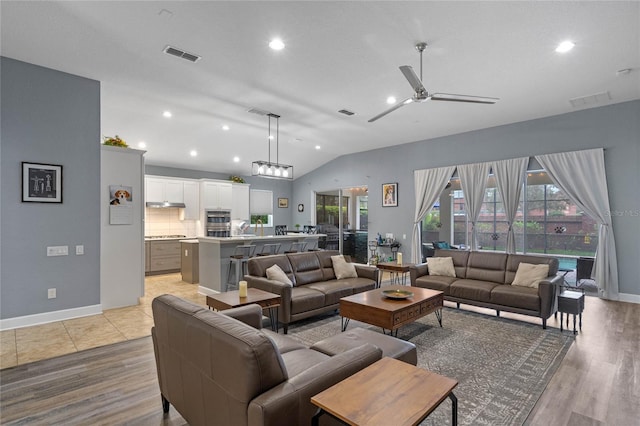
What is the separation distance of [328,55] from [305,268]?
10.1ft

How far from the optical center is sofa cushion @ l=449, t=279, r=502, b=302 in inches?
182

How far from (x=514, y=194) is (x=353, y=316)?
4.78 meters

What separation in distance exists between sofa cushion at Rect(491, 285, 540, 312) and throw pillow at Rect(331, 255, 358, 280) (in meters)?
2.09

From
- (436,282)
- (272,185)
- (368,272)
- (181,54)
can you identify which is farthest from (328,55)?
(272,185)

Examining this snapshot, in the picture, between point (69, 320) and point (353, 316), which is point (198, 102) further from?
point (353, 316)

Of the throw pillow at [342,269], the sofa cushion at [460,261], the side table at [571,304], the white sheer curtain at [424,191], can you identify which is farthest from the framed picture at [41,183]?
the white sheer curtain at [424,191]

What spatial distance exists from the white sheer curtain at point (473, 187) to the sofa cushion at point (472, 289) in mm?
2362

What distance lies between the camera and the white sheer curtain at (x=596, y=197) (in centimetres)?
550

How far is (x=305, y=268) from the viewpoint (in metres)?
5.09

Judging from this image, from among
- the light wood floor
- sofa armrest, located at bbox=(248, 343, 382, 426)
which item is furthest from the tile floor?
sofa armrest, located at bbox=(248, 343, 382, 426)

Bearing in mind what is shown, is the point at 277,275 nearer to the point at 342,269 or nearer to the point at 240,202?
the point at 342,269

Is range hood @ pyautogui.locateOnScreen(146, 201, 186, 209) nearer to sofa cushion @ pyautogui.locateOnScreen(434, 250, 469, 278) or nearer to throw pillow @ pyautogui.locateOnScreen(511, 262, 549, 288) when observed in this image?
sofa cushion @ pyautogui.locateOnScreen(434, 250, 469, 278)

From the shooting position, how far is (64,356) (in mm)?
3346

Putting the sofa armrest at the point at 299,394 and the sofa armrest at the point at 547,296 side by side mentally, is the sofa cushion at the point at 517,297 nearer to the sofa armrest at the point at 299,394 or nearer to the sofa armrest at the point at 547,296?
the sofa armrest at the point at 547,296
